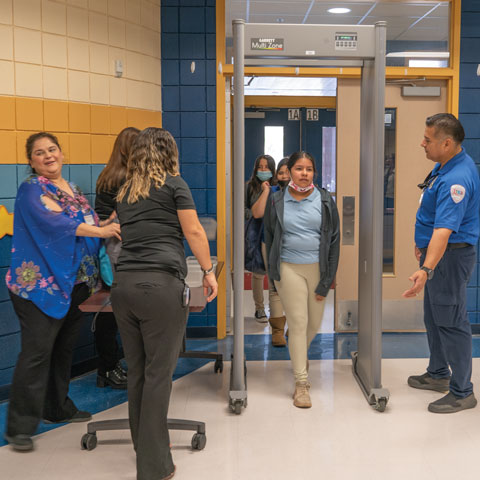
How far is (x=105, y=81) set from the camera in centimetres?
414

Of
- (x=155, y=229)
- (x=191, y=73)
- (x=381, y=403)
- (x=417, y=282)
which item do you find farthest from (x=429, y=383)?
(x=191, y=73)

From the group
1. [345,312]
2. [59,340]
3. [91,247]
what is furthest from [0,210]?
[345,312]

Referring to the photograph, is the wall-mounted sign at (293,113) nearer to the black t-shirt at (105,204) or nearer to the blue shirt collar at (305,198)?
the blue shirt collar at (305,198)

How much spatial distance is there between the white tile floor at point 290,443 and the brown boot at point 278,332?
0.86m

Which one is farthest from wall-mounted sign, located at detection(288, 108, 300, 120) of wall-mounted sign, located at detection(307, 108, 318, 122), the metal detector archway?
the metal detector archway

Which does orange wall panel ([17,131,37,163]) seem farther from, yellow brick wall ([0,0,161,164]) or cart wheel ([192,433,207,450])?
cart wheel ([192,433,207,450])

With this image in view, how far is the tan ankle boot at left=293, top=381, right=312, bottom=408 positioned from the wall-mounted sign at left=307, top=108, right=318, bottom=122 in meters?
4.21

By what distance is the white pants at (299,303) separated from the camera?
3.58 metres

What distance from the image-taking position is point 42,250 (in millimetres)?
3008

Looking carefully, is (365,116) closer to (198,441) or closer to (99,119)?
(99,119)

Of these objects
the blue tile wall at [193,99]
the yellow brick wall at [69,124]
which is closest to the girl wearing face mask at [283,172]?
the blue tile wall at [193,99]

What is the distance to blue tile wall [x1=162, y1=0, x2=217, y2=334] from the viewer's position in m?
4.68

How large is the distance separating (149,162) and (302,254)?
134 cm

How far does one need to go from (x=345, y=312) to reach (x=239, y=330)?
186cm
